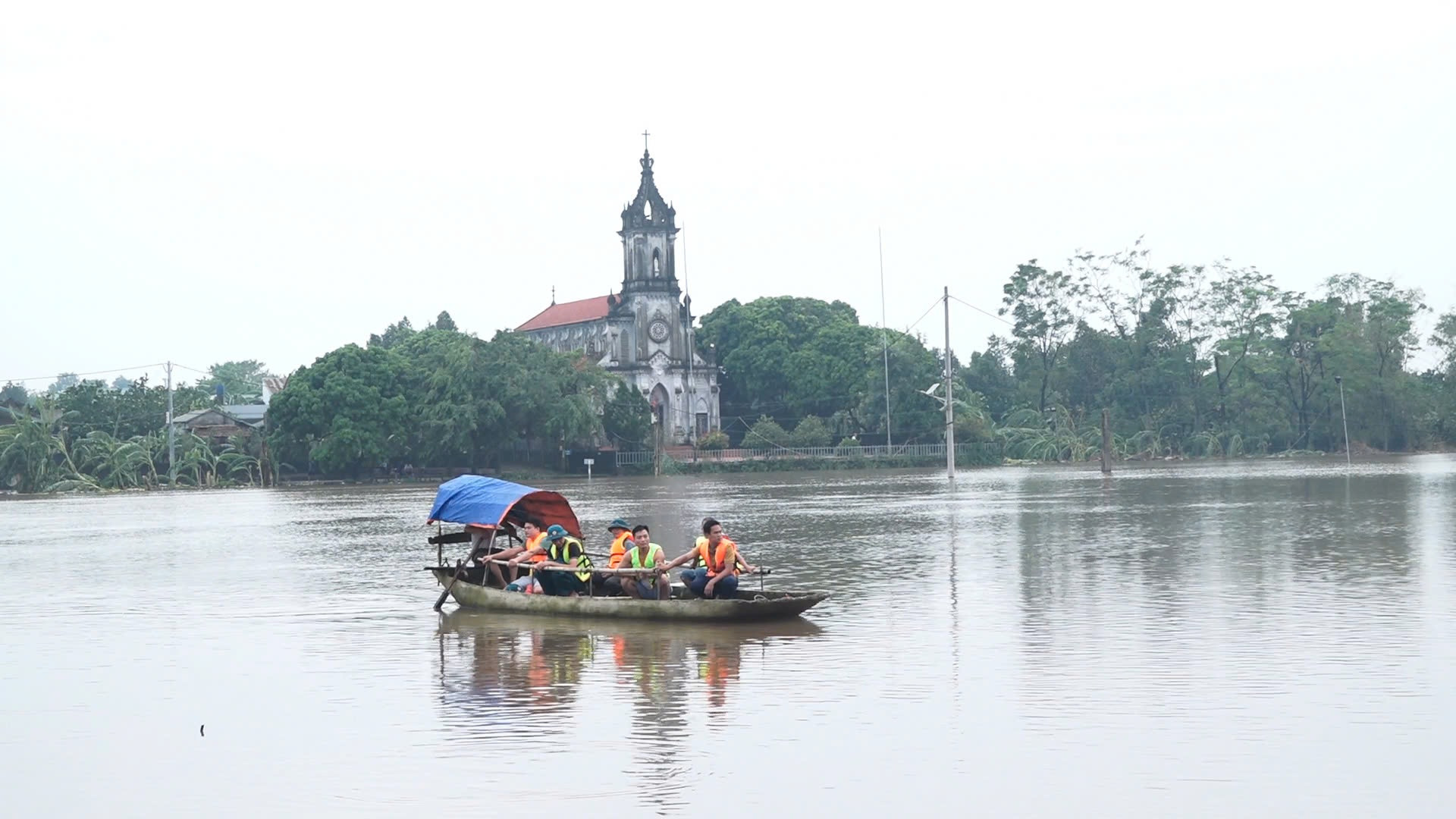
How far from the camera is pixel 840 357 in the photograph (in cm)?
11500

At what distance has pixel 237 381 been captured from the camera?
17775cm

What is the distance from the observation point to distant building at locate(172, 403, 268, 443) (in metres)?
96.9

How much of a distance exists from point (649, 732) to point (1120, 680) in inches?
176

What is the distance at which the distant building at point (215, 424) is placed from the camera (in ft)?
318

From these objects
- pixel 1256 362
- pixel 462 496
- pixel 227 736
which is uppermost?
pixel 1256 362

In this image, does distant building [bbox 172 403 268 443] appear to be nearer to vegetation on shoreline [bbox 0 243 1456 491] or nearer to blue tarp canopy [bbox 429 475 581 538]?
vegetation on shoreline [bbox 0 243 1456 491]

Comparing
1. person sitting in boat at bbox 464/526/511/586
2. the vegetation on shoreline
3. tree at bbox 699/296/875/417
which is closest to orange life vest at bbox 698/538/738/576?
person sitting in boat at bbox 464/526/511/586

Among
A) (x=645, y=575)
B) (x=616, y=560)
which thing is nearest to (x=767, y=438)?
(x=616, y=560)

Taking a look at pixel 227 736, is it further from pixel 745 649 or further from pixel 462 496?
pixel 462 496

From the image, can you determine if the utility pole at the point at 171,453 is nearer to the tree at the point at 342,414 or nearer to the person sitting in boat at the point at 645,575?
the tree at the point at 342,414

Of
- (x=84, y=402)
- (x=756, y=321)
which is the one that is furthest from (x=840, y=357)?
(x=84, y=402)

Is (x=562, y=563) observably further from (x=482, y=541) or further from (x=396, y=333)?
(x=396, y=333)

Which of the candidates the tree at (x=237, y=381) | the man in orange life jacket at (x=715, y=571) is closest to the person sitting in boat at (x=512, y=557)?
the man in orange life jacket at (x=715, y=571)

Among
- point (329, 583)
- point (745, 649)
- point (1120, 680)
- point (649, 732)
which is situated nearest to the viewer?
point (649, 732)
